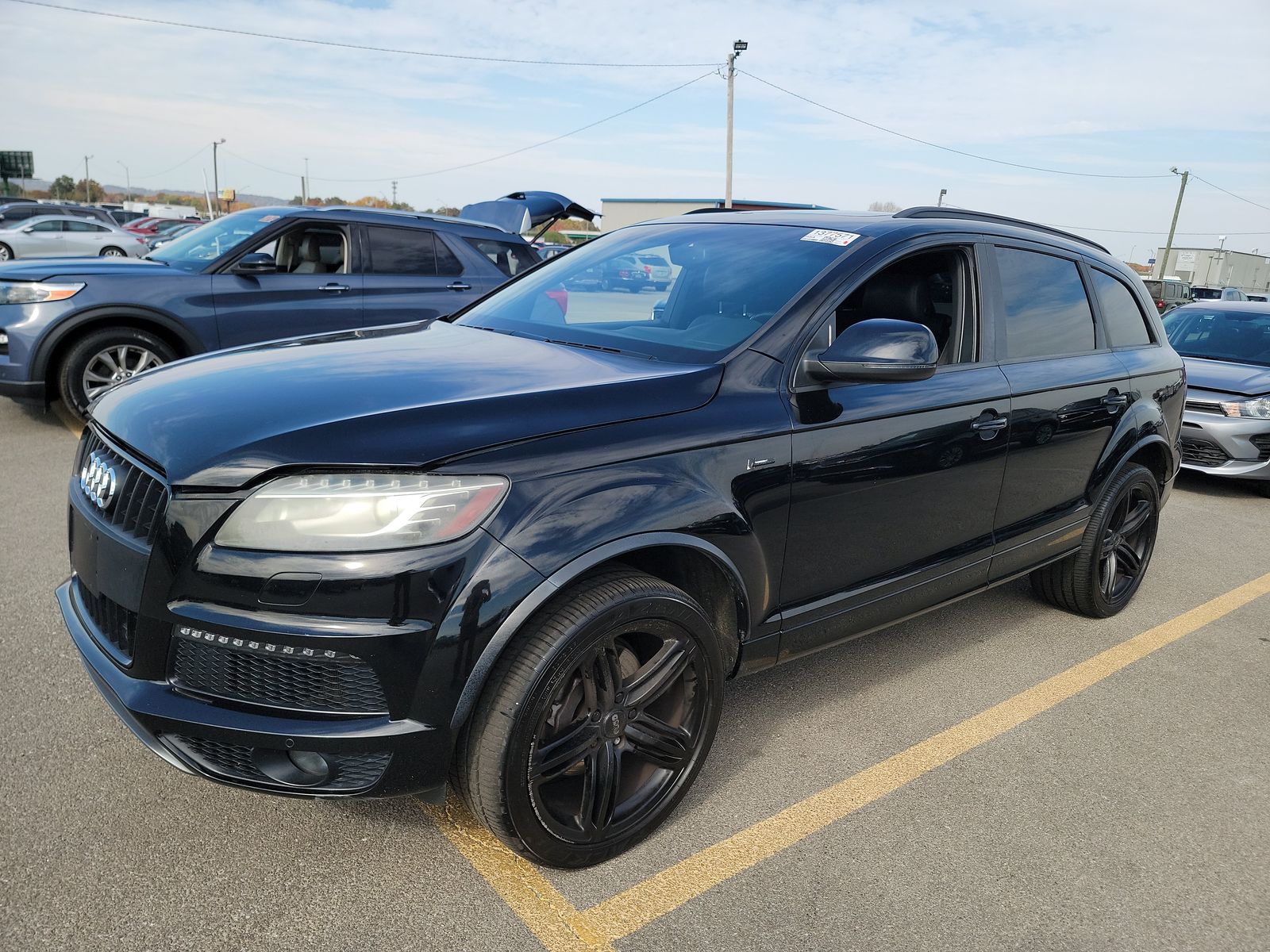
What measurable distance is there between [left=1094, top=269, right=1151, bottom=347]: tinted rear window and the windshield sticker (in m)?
1.67

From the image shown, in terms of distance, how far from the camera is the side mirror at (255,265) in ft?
22.4

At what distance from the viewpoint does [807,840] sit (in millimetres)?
2658

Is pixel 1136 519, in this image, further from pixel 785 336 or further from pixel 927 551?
pixel 785 336

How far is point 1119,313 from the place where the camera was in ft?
14.3

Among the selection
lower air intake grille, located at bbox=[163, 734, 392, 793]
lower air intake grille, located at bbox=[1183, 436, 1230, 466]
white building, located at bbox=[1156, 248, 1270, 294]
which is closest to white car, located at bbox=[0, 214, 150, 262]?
lower air intake grille, located at bbox=[1183, 436, 1230, 466]

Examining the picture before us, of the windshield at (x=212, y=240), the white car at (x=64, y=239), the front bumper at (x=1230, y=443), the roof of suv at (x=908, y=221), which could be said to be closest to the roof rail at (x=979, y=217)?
the roof of suv at (x=908, y=221)

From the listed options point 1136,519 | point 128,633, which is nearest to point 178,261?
point 128,633

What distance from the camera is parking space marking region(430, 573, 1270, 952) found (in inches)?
89.7

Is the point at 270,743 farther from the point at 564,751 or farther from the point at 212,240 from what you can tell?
the point at 212,240

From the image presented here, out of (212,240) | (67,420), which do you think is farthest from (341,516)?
(67,420)

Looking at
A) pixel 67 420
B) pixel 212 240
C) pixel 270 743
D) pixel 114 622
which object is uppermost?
pixel 212 240

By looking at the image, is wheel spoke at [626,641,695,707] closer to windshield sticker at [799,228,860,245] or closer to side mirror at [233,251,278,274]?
windshield sticker at [799,228,860,245]

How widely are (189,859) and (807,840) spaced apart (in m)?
1.65

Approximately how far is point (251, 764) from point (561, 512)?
0.90 metres
